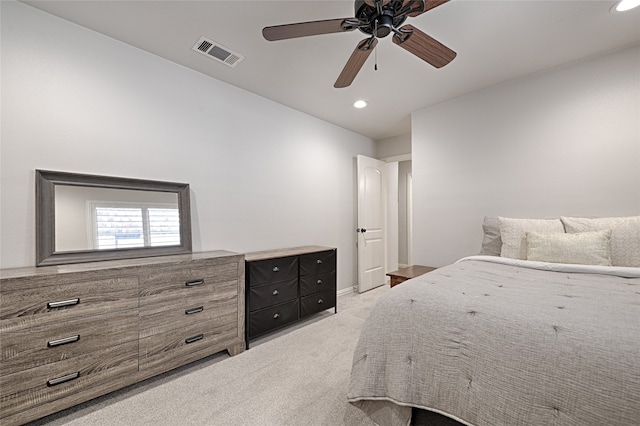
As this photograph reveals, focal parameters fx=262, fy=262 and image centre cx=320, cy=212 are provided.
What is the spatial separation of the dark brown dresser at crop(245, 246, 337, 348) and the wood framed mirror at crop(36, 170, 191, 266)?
695mm

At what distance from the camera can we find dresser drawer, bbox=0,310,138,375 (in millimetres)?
1377

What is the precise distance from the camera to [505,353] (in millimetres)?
978

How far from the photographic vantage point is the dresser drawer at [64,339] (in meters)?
1.38

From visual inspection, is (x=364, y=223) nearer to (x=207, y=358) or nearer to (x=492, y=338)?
(x=207, y=358)

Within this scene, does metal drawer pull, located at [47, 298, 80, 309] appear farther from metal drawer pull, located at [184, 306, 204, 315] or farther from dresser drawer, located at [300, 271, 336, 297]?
dresser drawer, located at [300, 271, 336, 297]

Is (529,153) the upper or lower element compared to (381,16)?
lower

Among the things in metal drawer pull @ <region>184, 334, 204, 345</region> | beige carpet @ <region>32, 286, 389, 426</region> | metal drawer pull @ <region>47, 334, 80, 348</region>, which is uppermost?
metal drawer pull @ <region>47, 334, 80, 348</region>

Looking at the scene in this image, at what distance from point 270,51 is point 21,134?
1853 millimetres

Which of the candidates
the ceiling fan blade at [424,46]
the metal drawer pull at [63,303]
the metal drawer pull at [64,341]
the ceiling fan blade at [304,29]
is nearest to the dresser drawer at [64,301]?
the metal drawer pull at [63,303]

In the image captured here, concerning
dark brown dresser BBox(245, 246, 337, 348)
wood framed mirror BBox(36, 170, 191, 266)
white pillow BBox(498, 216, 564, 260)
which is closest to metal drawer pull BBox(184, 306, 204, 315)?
dark brown dresser BBox(245, 246, 337, 348)

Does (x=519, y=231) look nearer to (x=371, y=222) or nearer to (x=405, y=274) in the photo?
(x=405, y=274)

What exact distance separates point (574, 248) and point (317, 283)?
7.44ft

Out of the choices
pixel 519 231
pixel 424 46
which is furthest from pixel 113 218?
pixel 519 231

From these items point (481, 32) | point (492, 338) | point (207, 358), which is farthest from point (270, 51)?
point (207, 358)
